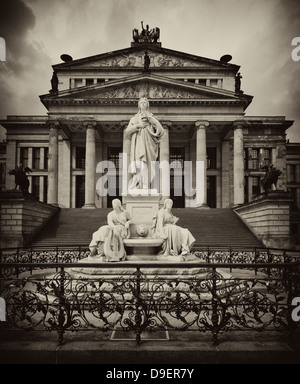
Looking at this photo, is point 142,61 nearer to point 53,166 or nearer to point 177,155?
point 177,155

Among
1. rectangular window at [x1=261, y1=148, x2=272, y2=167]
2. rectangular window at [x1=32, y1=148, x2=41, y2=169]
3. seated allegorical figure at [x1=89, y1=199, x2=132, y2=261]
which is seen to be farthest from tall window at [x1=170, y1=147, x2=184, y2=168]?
seated allegorical figure at [x1=89, y1=199, x2=132, y2=261]

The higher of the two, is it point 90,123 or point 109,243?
point 90,123

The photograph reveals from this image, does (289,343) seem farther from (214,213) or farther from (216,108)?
(216,108)

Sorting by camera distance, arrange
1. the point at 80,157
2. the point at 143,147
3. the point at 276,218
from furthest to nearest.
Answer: the point at 80,157 < the point at 276,218 < the point at 143,147

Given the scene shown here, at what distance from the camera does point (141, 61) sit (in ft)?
144

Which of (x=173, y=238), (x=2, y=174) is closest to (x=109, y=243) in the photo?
(x=173, y=238)

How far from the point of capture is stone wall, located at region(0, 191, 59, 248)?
23.4m

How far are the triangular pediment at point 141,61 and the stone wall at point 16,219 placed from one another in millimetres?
27161

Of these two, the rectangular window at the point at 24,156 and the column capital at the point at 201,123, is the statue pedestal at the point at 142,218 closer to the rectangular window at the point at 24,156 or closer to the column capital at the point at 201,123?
the column capital at the point at 201,123

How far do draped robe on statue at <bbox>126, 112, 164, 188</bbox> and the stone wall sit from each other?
1768 centimetres

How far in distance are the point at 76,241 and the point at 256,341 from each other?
19434 millimetres

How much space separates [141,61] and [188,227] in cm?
2936
